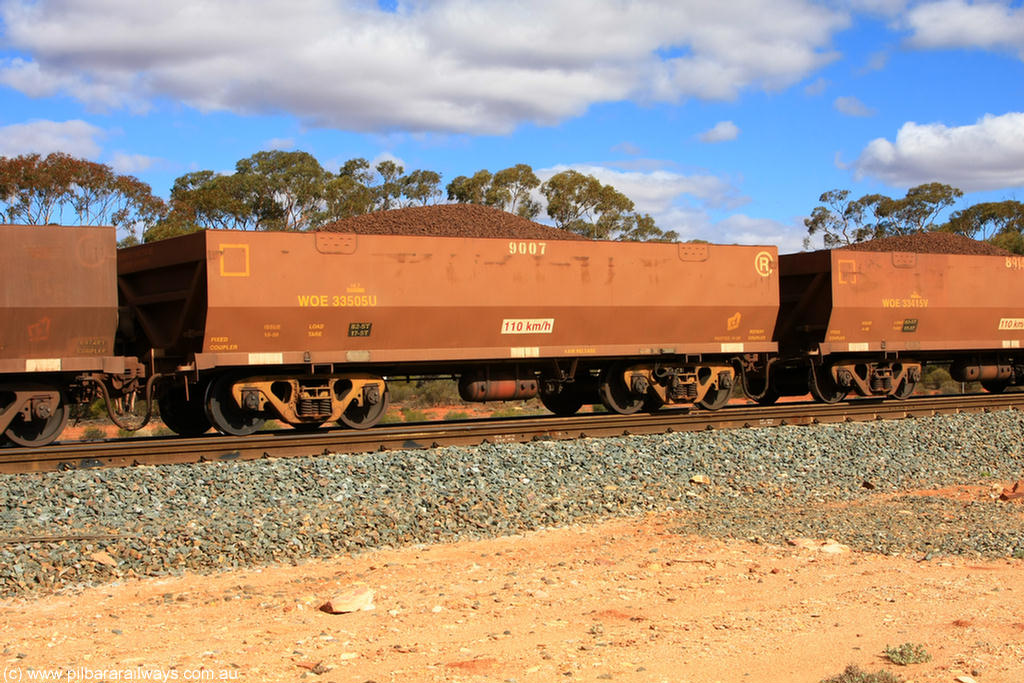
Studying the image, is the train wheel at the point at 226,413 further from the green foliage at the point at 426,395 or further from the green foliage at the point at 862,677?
the green foliage at the point at 426,395

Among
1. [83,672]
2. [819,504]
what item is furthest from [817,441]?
[83,672]

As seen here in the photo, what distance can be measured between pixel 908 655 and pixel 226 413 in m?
10.3

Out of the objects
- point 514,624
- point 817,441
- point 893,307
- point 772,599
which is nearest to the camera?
point 514,624

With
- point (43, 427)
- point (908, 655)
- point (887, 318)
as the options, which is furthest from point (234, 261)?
point (887, 318)

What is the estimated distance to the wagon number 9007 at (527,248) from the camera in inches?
576

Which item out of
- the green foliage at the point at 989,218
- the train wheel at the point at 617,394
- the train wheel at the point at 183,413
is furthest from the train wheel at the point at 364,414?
the green foliage at the point at 989,218

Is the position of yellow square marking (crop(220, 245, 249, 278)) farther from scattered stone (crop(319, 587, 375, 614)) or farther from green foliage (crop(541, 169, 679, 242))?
green foliage (crop(541, 169, 679, 242))

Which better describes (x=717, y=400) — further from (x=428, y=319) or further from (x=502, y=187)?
(x=502, y=187)

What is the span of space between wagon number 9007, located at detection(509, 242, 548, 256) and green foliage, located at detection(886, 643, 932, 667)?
1000 centimetres

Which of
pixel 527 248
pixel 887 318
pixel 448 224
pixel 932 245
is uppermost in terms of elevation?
pixel 448 224

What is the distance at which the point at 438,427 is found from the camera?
14.5 m

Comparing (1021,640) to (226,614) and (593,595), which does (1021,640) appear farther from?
(226,614)

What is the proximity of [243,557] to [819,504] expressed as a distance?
19.5 feet

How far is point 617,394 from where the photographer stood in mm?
16266
